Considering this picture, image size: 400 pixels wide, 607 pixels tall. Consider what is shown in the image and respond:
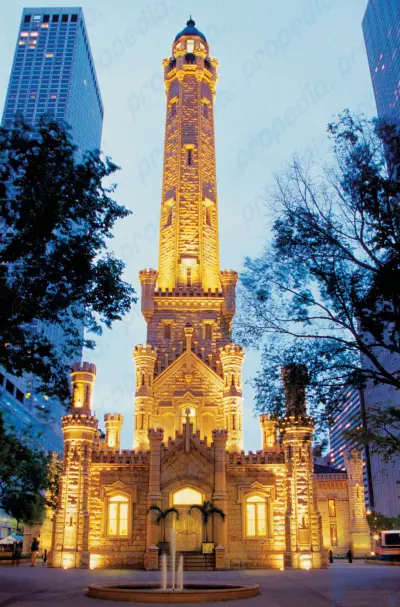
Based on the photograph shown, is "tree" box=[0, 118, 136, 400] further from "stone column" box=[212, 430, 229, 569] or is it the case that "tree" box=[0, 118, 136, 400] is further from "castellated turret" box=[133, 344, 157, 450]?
"castellated turret" box=[133, 344, 157, 450]

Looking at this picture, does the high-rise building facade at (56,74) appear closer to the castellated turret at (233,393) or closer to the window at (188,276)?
the window at (188,276)

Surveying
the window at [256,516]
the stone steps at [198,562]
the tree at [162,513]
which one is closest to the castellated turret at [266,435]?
the window at [256,516]

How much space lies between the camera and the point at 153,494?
1218 inches

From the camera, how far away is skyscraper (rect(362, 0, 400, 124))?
8681 cm

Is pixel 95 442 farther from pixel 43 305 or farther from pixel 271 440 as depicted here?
pixel 43 305

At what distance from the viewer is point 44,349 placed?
18641 millimetres

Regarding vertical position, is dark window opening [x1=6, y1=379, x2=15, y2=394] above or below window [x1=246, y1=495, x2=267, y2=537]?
above

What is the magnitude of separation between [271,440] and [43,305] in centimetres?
2298

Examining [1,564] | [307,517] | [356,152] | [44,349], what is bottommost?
[1,564]

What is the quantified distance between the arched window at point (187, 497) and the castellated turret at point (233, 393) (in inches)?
182

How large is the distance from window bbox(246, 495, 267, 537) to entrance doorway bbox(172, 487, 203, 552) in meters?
2.76

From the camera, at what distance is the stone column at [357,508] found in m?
44.0

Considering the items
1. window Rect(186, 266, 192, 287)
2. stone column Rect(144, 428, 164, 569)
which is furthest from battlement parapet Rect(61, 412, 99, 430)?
window Rect(186, 266, 192, 287)

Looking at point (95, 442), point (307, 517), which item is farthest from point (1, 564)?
point (307, 517)
